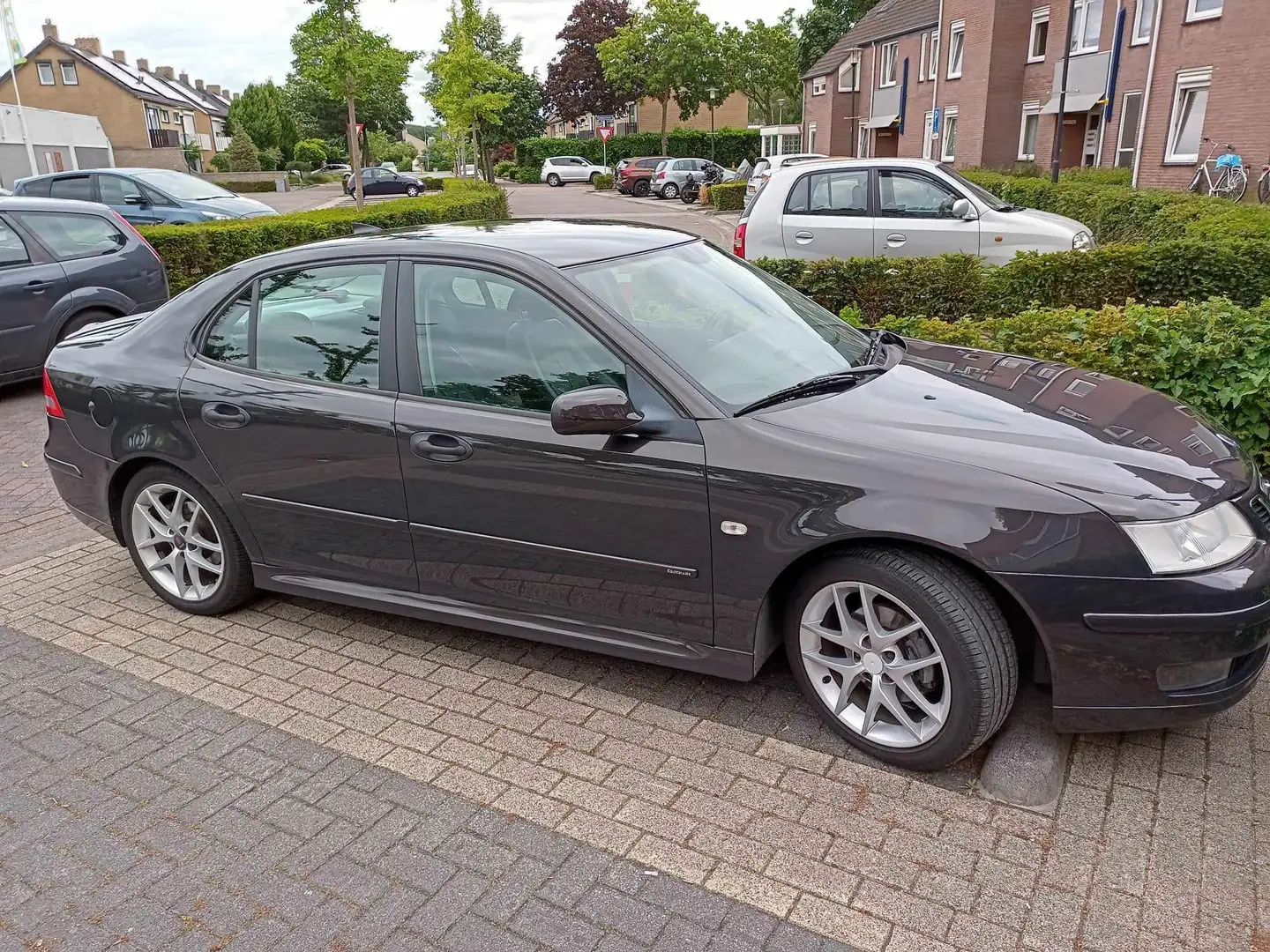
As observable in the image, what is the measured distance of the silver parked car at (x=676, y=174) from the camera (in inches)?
1564

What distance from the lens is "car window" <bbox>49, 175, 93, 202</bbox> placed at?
600 inches

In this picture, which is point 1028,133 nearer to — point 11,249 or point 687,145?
point 687,145

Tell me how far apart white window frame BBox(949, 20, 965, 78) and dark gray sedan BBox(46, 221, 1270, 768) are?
109 feet

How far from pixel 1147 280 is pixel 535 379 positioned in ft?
20.5

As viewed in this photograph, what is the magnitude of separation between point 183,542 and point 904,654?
3.26 meters

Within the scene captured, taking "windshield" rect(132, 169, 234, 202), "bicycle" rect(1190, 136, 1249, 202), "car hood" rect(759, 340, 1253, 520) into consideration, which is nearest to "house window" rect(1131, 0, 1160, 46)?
"bicycle" rect(1190, 136, 1249, 202)

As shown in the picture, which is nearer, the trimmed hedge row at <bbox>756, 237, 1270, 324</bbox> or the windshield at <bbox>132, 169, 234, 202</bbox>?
the trimmed hedge row at <bbox>756, 237, 1270, 324</bbox>

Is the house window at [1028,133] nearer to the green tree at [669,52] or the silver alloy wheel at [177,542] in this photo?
the green tree at [669,52]

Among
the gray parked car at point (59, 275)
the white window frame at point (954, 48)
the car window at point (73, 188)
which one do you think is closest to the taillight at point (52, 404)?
the gray parked car at point (59, 275)

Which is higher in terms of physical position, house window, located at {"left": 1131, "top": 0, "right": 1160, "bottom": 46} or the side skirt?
house window, located at {"left": 1131, "top": 0, "right": 1160, "bottom": 46}

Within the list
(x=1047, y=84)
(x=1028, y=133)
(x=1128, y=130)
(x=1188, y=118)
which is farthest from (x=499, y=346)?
(x=1028, y=133)

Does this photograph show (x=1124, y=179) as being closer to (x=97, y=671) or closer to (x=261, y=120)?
(x=97, y=671)

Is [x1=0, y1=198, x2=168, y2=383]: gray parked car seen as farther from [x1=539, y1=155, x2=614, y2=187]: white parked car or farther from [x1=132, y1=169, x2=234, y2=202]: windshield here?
[x1=539, y1=155, x2=614, y2=187]: white parked car

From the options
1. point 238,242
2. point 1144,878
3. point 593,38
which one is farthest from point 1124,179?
point 593,38
